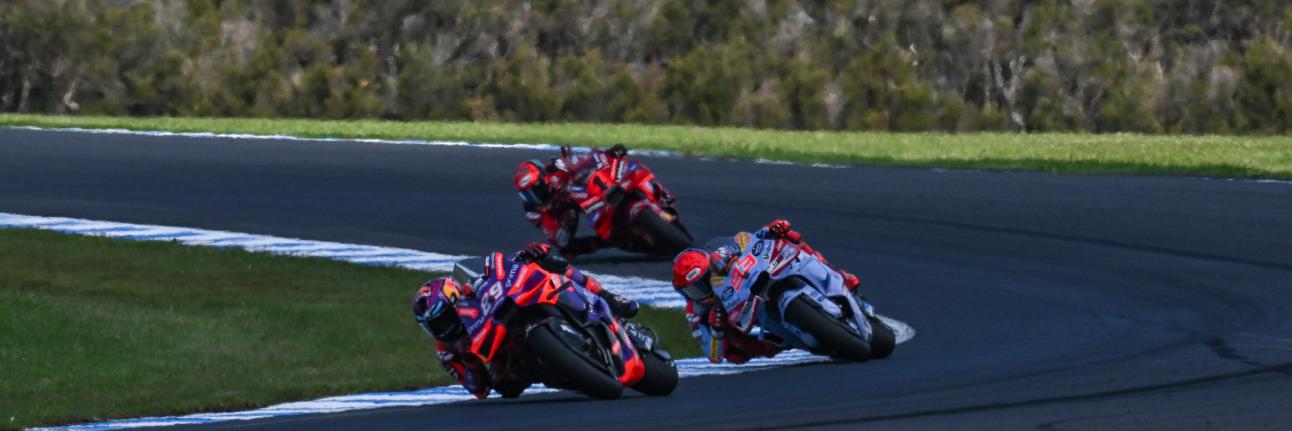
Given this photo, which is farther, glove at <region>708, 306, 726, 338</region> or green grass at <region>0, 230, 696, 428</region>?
glove at <region>708, 306, 726, 338</region>

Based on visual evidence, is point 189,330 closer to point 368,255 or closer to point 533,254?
point 533,254

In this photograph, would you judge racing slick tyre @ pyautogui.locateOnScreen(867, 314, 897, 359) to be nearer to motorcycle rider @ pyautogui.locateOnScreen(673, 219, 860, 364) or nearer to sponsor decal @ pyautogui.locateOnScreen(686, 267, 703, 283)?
motorcycle rider @ pyautogui.locateOnScreen(673, 219, 860, 364)

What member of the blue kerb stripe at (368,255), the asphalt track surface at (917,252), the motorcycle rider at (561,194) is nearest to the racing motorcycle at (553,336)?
the asphalt track surface at (917,252)

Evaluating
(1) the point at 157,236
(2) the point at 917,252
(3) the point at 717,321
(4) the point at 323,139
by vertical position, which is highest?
(3) the point at 717,321

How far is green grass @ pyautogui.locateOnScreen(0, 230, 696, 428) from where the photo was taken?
37.4 feet

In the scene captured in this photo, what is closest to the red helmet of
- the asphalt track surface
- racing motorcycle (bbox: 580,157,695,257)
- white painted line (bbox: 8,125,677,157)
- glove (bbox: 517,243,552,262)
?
the asphalt track surface

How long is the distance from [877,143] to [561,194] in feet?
39.1

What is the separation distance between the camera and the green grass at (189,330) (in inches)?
449

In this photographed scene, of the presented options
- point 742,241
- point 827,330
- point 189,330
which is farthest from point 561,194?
point 827,330

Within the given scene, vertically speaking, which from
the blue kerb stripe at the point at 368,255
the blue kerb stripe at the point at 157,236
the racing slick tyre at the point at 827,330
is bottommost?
the blue kerb stripe at the point at 157,236

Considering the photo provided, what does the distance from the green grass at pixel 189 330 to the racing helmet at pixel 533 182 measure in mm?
1324

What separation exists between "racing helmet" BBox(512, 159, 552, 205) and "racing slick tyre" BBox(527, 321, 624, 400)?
7.32m

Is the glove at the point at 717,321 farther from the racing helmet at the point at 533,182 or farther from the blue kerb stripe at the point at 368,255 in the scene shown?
the blue kerb stripe at the point at 368,255

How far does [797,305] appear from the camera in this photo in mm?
12078
